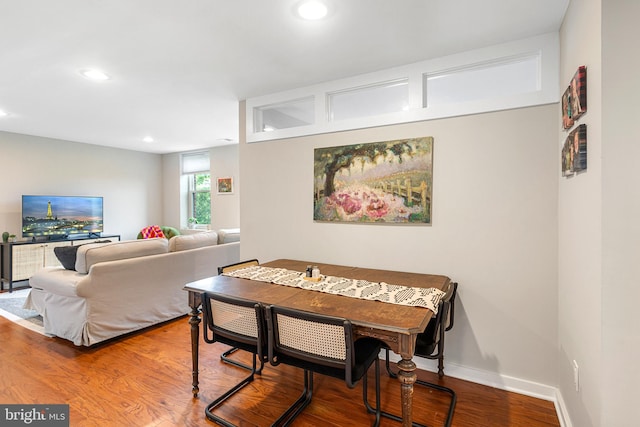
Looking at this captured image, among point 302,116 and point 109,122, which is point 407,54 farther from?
point 109,122

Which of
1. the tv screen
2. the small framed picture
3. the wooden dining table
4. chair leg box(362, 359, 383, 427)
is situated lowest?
chair leg box(362, 359, 383, 427)

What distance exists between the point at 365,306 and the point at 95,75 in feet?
9.58

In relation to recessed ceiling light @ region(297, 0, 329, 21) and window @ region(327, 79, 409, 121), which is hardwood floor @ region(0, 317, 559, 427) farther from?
recessed ceiling light @ region(297, 0, 329, 21)

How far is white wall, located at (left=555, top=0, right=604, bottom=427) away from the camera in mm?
1353

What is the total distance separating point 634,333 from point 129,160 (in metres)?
7.62

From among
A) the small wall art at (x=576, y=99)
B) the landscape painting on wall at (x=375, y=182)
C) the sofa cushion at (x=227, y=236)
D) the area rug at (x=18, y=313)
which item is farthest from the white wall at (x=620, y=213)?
the area rug at (x=18, y=313)

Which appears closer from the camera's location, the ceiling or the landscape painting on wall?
the ceiling

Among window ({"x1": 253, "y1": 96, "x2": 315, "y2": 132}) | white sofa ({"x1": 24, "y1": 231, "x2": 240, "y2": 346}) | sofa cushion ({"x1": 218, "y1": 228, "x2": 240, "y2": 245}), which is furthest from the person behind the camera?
sofa cushion ({"x1": 218, "y1": 228, "x2": 240, "y2": 245})

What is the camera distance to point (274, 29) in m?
2.07

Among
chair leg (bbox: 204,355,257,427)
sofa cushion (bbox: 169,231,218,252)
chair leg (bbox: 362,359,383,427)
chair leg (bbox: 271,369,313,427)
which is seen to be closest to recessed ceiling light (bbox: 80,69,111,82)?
sofa cushion (bbox: 169,231,218,252)

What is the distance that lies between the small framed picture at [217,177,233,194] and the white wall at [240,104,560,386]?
3858 millimetres

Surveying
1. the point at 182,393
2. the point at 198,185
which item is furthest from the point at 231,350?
the point at 198,185

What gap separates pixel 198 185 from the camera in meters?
6.98

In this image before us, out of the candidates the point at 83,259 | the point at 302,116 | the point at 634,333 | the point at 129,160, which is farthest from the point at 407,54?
the point at 129,160
